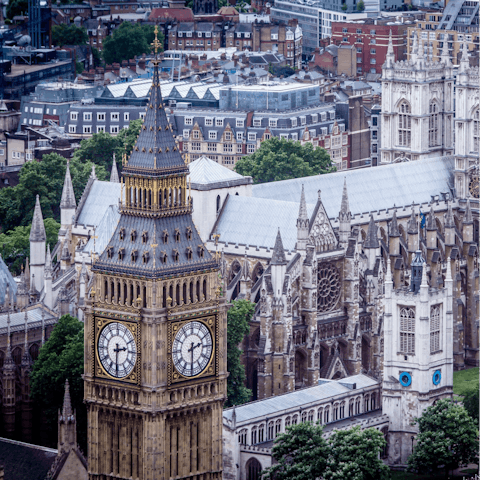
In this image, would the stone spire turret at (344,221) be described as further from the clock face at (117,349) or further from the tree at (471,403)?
the clock face at (117,349)

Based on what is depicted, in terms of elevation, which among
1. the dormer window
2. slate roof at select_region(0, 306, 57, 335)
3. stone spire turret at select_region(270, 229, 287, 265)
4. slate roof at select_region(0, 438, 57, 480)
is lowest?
slate roof at select_region(0, 438, 57, 480)

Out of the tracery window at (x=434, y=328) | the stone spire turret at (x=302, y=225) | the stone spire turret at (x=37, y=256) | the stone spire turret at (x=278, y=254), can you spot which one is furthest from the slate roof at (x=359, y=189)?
the tracery window at (x=434, y=328)

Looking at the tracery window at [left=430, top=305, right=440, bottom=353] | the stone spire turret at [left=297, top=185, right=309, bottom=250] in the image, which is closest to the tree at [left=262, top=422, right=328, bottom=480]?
the tracery window at [left=430, top=305, right=440, bottom=353]

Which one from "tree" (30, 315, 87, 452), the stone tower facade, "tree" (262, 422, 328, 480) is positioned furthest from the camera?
the stone tower facade

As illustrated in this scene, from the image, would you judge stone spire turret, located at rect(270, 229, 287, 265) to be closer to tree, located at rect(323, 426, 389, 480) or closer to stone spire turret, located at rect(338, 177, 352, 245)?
stone spire turret, located at rect(338, 177, 352, 245)

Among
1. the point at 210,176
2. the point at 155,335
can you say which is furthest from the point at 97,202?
the point at 155,335

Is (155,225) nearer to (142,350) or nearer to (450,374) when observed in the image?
(142,350)
